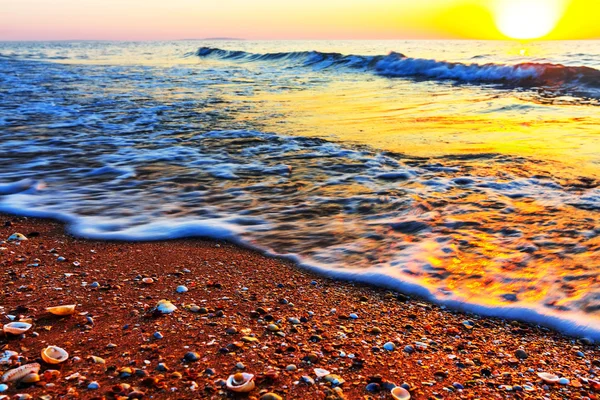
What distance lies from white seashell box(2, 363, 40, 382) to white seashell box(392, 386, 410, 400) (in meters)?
1.70

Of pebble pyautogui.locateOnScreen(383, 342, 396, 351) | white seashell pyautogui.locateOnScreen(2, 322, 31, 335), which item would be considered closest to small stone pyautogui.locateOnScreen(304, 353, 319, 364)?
pebble pyautogui.locateOnScreen(383, 342, 396, 351)

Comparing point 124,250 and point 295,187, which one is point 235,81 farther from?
point 124,250

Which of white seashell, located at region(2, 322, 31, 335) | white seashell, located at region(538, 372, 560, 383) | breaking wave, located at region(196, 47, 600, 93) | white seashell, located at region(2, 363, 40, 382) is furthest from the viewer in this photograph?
breaking wave, located at region(196, 47, 600, 93)

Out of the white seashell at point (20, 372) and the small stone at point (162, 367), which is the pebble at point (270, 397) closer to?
the small stone at point (162, 367)

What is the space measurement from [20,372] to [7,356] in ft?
0.69

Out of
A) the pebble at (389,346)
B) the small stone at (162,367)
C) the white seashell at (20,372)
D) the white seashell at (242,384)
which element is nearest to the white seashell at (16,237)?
the white seashell at (20,372)

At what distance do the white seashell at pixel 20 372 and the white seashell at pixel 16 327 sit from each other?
388 millimetres

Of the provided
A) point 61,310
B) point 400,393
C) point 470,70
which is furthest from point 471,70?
point 61,310

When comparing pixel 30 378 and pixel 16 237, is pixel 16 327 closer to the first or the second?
pixel 30 378

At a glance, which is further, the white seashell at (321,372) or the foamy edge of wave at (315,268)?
the foamy edge of wave at (315,268)

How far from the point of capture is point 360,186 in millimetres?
5629

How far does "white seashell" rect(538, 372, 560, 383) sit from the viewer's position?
2.38 meters

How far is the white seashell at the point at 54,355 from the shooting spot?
2.32 m

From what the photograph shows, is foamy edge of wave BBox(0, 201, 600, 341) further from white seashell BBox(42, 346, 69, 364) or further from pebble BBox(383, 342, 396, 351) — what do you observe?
white seashell BBox(42, 346, 69, 364)
